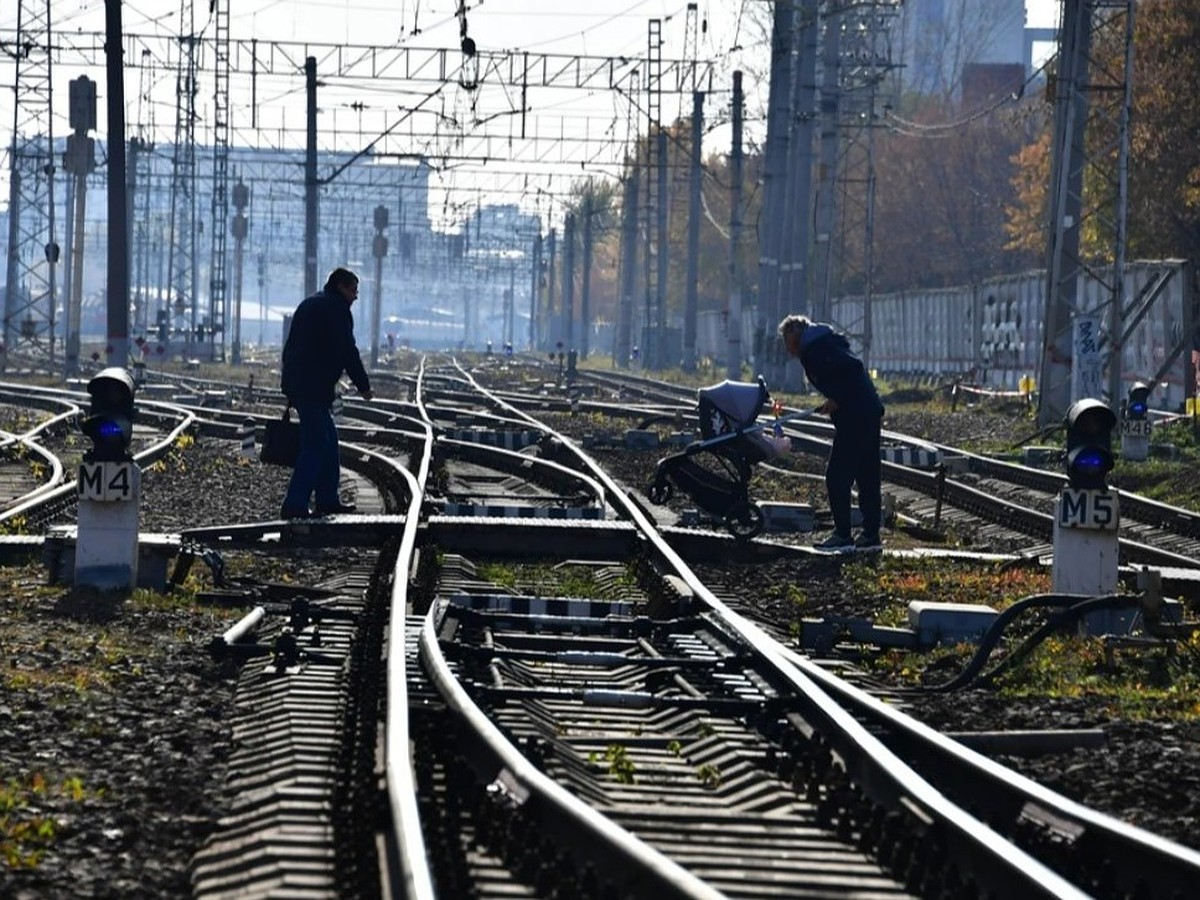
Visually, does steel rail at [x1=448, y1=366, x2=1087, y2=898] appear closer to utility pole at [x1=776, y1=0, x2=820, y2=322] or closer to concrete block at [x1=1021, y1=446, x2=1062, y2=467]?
concrete block at [x1=1021, y1=446, x2=1062, y2=467]

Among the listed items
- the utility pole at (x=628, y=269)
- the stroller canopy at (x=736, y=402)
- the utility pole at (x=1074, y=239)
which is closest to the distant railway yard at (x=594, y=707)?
the stroller canopy at (x=736, y=402)

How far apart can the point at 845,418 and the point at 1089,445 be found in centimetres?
324

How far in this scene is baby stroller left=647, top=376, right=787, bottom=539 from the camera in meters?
15.5

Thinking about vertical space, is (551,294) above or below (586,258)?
below

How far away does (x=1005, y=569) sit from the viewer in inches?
555

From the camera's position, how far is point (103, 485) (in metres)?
11.9

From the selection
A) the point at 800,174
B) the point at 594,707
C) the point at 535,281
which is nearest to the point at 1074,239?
the point at 800,174

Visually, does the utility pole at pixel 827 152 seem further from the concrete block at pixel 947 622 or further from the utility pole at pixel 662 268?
the concrete block at pixel 947 622

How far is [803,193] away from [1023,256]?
3566cm

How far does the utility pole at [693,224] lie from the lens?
194 ft

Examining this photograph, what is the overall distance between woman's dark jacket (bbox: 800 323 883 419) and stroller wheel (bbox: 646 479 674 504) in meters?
2.55

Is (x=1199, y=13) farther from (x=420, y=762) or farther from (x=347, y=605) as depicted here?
(x=420, y=762)

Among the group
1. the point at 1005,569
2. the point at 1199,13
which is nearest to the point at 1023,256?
the point at 1199,13

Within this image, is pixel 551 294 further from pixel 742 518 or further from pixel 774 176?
pixel 742 518
